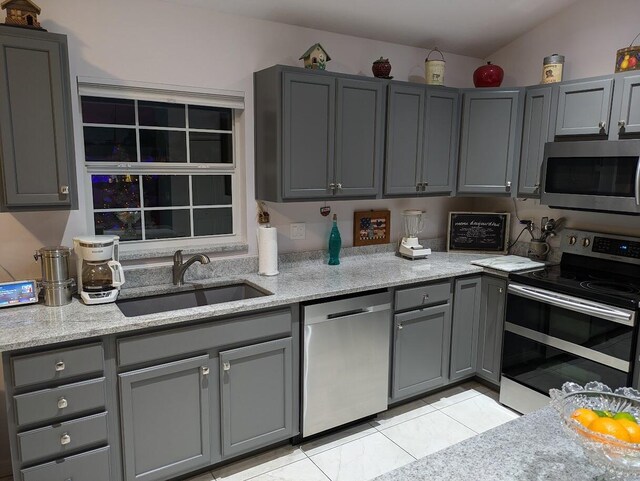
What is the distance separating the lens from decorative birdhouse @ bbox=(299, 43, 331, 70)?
9.36 feet

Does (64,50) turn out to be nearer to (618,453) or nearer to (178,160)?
(178,160)

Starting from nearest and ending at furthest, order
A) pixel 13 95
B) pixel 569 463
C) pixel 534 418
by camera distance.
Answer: pixel 569 463 → pixel 534 418 → pixel 13 95

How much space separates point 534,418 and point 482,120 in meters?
2.52

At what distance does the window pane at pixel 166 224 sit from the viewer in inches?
110

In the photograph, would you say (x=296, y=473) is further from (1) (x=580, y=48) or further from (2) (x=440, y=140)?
(1) (x=580, y=48)

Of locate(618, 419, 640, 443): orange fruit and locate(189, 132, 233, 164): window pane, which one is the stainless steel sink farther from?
locate(618, 419, 640, 443): orange fruit

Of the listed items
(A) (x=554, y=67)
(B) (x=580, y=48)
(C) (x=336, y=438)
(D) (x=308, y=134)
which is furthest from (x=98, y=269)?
(B) (x=580, y=48)

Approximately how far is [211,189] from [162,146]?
40 centimetres

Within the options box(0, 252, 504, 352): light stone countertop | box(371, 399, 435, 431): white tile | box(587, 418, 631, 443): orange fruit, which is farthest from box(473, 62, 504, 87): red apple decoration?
box(587, 418, 631, 443): orange fruit

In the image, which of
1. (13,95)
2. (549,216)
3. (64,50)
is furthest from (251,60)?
(549,216)

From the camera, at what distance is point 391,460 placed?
8.53ft

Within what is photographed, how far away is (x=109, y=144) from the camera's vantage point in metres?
2.62

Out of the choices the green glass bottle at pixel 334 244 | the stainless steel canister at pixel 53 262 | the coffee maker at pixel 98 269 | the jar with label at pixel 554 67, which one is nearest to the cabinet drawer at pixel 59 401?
the coffee maker at pixel 98 269

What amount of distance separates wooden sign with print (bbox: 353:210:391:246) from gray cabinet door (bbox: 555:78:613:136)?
1322mm
